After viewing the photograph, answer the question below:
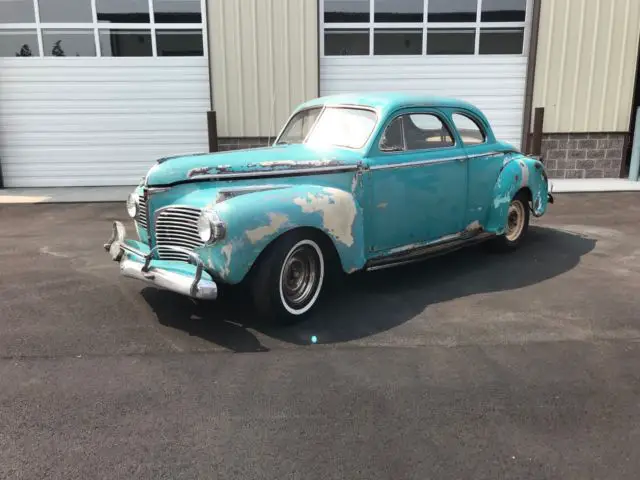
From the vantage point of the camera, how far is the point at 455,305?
472cm

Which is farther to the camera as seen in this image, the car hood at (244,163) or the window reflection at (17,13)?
the window reflection at (17,13)

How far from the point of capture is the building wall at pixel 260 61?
35.6ft

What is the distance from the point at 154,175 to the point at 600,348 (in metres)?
3.52

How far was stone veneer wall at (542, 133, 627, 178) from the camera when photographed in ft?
38.6

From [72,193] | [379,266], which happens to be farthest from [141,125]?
[379,266]

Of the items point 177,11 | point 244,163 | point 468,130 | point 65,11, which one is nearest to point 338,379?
point 244,163

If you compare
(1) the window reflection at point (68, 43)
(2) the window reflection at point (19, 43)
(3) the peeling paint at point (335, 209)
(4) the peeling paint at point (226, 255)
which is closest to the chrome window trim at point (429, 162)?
(3) the peeling paint at point (335, 209)

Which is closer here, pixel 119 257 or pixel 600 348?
pixel 600 348

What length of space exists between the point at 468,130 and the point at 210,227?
324cm

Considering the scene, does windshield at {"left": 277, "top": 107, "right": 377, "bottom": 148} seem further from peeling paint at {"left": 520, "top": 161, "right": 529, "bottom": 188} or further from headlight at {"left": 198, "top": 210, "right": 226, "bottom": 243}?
peeling paint at {"left": 520, "top": 161, "right": 529, "bottom": 188}

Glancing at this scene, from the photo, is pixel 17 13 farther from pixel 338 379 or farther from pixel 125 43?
pixel 338 379

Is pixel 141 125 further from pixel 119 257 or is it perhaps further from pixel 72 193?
pixel 119 257

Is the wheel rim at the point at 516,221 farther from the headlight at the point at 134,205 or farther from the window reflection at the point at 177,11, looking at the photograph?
the window reflection at the point at 177,11

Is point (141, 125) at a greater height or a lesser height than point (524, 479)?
greater
